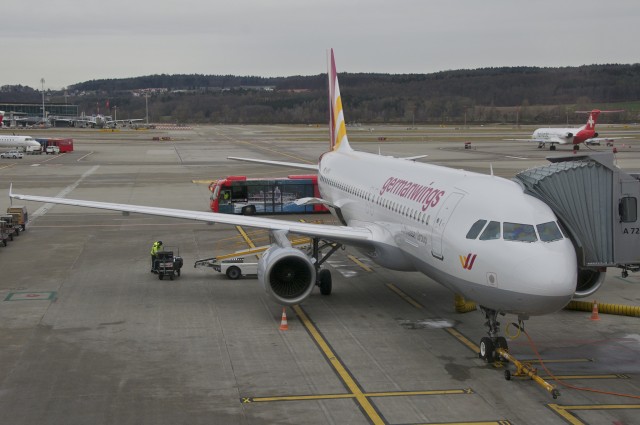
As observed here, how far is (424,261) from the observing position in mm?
22453

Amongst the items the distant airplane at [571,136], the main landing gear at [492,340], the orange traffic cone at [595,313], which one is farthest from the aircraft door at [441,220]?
the distant airplane at [571,136]

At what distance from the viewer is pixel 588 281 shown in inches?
865

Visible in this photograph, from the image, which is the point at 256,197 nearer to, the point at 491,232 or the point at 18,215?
the point at 18,215

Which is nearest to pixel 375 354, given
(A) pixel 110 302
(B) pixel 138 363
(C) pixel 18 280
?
(B) pixel 138 363

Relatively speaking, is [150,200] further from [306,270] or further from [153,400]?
[153,400]

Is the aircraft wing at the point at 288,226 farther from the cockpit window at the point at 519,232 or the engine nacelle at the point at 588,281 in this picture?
the cockpit window at the point at 519,232

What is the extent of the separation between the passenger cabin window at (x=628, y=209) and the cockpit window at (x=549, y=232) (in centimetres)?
281

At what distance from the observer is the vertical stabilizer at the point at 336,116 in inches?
1601

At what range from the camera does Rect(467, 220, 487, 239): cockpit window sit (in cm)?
1922

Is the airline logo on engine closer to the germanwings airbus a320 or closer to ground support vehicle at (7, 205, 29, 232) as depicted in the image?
the germanwings airbus a320

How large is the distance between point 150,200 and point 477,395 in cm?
4274

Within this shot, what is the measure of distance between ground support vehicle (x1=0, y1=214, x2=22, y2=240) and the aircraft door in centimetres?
2616

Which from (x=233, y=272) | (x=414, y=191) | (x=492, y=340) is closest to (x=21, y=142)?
(x=233, y=272)

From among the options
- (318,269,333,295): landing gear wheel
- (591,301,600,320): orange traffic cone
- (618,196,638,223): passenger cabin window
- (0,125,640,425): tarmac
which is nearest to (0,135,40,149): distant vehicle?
(0,125,640,425): tarmac
